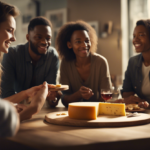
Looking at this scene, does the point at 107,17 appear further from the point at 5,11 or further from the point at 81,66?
the point at 5,11

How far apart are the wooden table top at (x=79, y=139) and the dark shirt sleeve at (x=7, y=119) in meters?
0.28

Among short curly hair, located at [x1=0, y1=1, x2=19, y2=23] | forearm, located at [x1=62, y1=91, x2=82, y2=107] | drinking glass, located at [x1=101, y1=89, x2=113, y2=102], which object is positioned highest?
short curly hair, located at [x1=0, y1=1, x2=19, y2=23]

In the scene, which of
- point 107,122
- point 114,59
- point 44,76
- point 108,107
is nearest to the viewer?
point 107,122

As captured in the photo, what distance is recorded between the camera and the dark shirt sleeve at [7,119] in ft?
2.03

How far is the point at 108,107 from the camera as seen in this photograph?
1.61m

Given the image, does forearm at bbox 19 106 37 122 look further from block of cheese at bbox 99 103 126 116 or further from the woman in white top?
block of cheese at bbox 99 103 126 116

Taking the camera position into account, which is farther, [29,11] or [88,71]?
[29,11]

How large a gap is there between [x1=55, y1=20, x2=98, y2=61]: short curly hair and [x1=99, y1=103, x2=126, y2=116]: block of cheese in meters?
1.09

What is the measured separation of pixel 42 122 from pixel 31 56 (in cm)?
133

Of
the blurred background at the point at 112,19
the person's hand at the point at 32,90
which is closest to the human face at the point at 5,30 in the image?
the person's hand at the point at 32,90

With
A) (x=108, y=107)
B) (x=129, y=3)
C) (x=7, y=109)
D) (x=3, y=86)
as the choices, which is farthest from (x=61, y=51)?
(x=129, y=3)

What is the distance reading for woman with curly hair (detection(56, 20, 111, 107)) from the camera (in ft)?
7.93

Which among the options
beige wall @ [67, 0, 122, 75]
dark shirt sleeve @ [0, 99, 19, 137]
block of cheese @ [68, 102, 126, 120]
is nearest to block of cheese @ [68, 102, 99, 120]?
block of cheese @ [68, 102, 126, 120]

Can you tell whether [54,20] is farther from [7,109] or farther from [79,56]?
[7,109]
